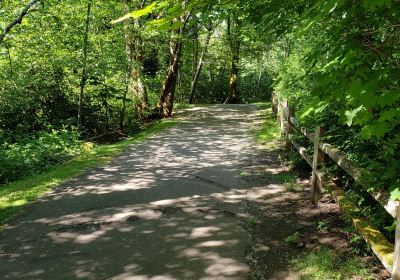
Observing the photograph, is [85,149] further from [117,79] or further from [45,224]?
[45,224]

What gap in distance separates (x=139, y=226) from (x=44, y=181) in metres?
3.54

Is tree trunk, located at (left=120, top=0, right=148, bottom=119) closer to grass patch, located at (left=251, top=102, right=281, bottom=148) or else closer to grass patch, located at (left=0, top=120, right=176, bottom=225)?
grass patch, located at (left=0, top=120, right=176, bottom=225)

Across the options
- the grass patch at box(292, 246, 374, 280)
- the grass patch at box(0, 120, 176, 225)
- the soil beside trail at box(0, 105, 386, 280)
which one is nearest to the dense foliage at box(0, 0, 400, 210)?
the grass patch at box(292, 246, 374, 280)

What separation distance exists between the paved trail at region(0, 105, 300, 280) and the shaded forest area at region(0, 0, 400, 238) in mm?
1960

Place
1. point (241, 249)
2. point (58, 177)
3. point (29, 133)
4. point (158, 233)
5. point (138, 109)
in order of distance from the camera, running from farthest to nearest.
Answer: point (138, 109) < point (29, 133) < point (58, 177) < point (158, 233) < point (241, 249)

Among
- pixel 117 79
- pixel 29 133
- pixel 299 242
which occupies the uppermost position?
pixel 117 79

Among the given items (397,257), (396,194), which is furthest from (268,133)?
(396,194)

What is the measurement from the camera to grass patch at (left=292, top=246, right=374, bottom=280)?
4285 mm

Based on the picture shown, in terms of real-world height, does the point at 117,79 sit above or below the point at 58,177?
above

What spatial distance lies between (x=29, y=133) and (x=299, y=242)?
12270 mm

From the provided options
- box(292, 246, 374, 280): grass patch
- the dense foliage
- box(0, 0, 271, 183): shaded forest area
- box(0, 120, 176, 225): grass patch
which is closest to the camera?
the dense foliage

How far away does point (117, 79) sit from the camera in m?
16.2

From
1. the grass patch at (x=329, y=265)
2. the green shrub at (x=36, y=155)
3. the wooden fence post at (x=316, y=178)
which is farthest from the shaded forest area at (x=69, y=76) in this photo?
the grass patch at (x=329, y=265)

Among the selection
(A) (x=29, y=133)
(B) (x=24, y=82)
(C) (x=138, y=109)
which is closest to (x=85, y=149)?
(A) (x=29, y=133)
